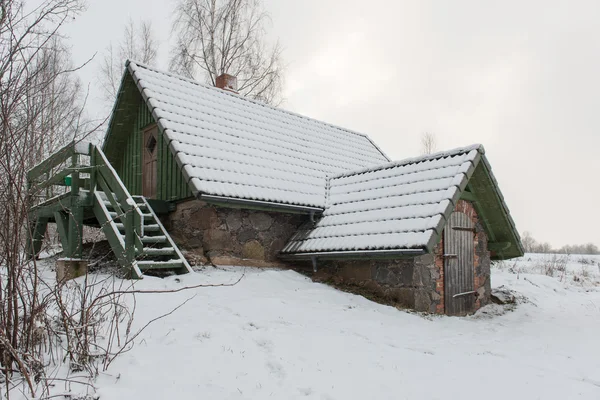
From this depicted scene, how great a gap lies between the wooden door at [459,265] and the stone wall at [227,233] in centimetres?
304

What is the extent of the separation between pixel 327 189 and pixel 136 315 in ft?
19.9

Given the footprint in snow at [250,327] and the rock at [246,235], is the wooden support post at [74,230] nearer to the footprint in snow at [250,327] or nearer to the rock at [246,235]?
the rock at [246,235]

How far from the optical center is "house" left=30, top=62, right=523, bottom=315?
326 inches

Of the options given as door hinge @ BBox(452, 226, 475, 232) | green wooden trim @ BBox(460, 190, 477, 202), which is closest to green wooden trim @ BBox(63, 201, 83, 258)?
door hinge @ BBox(452, 226, 475, 232)

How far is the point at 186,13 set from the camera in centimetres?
1905

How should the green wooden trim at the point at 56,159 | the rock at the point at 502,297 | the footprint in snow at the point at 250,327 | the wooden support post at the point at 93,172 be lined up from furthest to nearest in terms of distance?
the rock at the point at 502,297, the wooden support post at the point at 93,172, the green wooden trim at the point at 56,159, the footprint in snow at the point at 250,327

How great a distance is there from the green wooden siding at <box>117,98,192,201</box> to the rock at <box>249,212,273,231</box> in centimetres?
126

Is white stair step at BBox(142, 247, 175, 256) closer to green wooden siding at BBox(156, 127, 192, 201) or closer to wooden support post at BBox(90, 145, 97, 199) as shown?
green wooden siding at BBox(156, 127, 192, 201)

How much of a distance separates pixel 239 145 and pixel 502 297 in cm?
625

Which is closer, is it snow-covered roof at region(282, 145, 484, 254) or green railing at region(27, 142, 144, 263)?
green railing at region(27, 142, 144, 263)

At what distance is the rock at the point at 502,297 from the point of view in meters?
10.4

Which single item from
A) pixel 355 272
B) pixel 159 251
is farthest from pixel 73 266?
pixel 355 272

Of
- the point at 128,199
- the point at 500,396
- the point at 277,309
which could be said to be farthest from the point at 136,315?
the point at 500,396

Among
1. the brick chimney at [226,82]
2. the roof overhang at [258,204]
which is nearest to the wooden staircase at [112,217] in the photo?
the roof overhang at [258,204]
